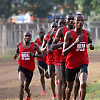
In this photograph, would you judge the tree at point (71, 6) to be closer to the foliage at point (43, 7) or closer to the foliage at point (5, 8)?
the foliage at point (43, 7)

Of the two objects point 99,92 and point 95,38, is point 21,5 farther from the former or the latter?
point 99,92

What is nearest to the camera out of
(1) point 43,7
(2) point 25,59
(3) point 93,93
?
(2) point 25,59

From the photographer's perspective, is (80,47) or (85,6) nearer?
(80,47)

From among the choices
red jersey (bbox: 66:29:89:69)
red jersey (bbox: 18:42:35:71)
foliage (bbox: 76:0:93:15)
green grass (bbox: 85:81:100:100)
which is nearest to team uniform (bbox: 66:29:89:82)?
red jersey (bbox: 66:29:89:69)

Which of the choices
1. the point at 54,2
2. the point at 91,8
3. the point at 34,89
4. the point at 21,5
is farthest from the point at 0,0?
the point at 34,89

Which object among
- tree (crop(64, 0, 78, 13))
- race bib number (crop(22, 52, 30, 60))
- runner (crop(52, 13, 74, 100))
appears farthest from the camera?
tree (crop(64, 0, 78, 13))

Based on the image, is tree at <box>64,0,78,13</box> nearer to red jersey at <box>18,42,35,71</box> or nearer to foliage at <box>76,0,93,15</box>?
foliage at <box>76,0,93,15</box>

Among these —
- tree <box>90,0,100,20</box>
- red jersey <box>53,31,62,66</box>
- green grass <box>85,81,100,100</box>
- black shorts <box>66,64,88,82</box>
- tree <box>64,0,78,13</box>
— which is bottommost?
green grass <box>85,81,100,100</box>

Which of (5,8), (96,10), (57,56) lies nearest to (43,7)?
(5,8)

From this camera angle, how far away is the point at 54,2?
4275 cm

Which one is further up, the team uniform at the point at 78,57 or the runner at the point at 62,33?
the runner at the point at 62,33

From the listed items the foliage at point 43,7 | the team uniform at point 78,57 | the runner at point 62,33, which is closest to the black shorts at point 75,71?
the team uniform at point 78,57

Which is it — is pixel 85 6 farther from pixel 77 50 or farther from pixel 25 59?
pixel 77 50

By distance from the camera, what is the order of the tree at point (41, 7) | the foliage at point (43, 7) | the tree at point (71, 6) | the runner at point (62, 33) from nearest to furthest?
the runner at point (62, 33), the foliage at point (43, 7), the tree at point (41, 7), the tree at point (71, 6)
